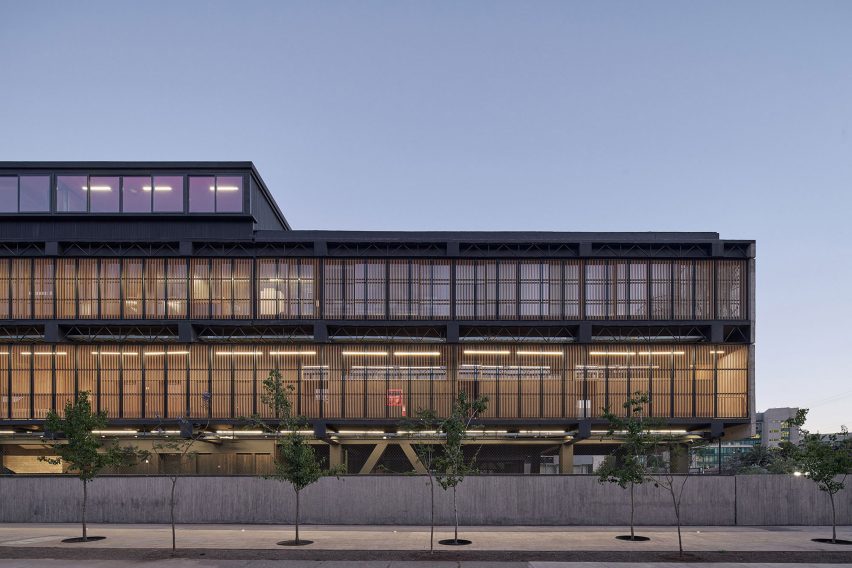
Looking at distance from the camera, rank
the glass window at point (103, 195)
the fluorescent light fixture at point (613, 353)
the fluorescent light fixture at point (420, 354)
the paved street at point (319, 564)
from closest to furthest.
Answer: the paved street at point (319, 564)
the fluorescent light fixture at point (613, 353)
the fluorescent light fixture at point (420, 354)
the glass window at point (103, 195)

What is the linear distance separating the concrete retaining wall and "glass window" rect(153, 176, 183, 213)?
62.9 ft

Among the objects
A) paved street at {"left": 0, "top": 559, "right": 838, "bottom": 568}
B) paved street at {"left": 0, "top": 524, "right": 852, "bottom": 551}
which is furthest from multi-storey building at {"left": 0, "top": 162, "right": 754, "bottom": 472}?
paved street at {"left": 0, "top": 559, "right": 838, "bottom": 568}

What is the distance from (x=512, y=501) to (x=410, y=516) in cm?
469

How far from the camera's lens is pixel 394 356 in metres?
44.5

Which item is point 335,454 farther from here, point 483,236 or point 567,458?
point 483,236

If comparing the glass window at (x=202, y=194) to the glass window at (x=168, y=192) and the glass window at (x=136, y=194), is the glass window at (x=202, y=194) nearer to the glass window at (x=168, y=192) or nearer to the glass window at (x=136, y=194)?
the glass window at (x=168, y=192)

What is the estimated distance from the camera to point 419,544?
26.4m

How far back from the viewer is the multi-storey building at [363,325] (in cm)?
4378

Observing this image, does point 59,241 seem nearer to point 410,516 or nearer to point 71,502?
point 71,502

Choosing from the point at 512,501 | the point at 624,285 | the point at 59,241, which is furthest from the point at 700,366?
the point at 59,241

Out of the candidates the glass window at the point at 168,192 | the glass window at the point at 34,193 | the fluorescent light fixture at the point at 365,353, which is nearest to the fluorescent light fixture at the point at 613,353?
the fluorescent light fixture at the point at 365,353

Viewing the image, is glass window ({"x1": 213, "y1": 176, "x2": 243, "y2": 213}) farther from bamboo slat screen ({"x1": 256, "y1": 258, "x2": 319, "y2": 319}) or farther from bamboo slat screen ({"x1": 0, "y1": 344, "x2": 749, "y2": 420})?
bamboo slat screen ({"x1": 0, "y1": 344, "x2": 749, "y2": 420})

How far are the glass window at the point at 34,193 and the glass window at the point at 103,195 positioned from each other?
2823 mm

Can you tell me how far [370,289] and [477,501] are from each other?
16.6 m
